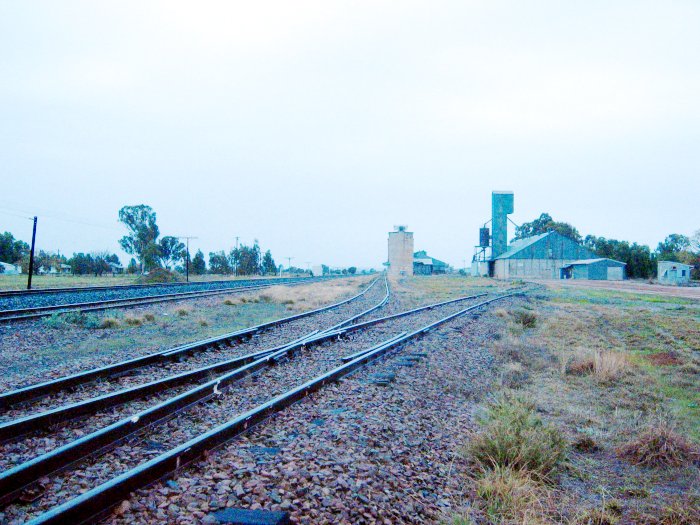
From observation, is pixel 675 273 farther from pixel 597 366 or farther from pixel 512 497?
pixel 512 497

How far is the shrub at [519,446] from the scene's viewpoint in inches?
180

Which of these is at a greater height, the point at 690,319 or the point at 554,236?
the point at 554,236

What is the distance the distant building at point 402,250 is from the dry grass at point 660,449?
275ft

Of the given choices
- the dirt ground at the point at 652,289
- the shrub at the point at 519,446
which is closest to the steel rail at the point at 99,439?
the shrub at the point at 519,446

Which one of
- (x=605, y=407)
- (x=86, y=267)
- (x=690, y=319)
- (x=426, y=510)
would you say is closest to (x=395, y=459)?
(x=426, y=510)

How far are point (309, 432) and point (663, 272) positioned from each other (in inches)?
2382

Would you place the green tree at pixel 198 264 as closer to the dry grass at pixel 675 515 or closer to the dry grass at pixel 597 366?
the dry grass at pixel 597 366

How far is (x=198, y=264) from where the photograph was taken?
79.0m

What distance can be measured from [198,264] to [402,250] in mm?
36718

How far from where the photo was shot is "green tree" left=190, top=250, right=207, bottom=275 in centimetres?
7856

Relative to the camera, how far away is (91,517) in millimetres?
3064

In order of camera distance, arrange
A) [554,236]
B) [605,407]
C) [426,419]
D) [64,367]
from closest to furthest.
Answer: [426,419] → [605,407] → [64,367] → [554,236]

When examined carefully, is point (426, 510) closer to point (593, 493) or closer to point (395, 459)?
point (395, 459)

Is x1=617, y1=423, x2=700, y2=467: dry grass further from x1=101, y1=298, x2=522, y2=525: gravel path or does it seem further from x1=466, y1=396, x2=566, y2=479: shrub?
x1=101, y1=298, x2=522, y2=525: gravel path
